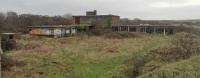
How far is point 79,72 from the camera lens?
1847cm

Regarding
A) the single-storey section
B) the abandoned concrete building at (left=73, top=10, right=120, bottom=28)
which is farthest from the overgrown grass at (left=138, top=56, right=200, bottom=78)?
the abandoned concrete building at (left=73, top=10, right=120, bottom=28)

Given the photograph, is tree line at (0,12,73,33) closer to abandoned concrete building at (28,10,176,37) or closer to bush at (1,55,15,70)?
abandoned concrete building at (28,10,176,37)

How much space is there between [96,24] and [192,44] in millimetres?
38156

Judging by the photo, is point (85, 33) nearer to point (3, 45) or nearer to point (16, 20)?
point (16, 20)

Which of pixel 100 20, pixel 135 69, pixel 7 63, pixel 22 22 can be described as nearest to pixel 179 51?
pixel 135 69

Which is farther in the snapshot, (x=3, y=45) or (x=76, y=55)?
(x=3, y=45)

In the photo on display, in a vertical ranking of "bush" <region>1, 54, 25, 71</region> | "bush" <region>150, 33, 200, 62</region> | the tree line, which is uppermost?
the tree line

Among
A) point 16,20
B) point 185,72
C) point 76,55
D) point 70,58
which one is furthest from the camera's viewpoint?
point 16,20

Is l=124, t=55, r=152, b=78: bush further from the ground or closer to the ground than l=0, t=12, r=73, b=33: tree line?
closer to the ground

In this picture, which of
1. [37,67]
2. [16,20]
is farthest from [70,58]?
[16,20]

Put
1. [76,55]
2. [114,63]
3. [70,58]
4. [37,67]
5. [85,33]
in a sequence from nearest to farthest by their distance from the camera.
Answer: [37,67]
[114,63]
[70,58]
[76,55]
[85,33]

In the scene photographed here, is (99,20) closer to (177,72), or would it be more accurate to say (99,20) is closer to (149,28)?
(149,28)

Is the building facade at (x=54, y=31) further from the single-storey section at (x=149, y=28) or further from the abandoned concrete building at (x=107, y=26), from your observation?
the single-storey section at (x=149, y=28)

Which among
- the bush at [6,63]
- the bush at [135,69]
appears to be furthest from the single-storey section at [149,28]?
the bush at [135,69]
